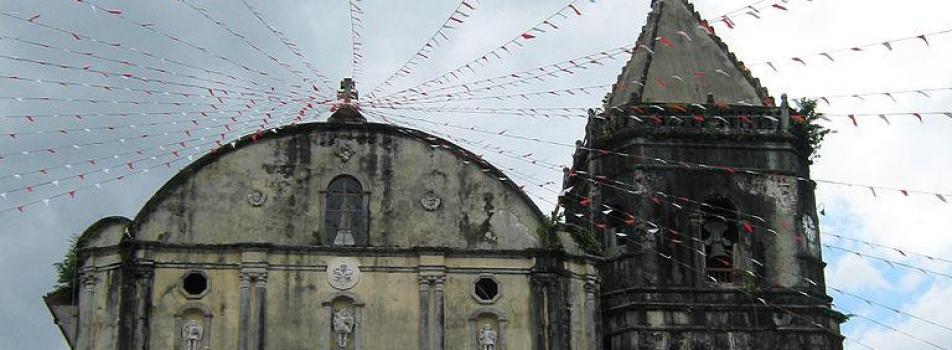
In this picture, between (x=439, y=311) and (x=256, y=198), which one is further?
(x=256, y=198)

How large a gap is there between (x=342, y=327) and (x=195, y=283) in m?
2.66

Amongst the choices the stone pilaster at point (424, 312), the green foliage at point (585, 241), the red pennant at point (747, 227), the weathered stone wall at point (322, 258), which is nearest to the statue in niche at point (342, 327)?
the weathered stone wall at point (322, 258)

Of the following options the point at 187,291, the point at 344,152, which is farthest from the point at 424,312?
the point at 187,291

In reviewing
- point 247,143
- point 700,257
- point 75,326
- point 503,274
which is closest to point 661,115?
point 700,257

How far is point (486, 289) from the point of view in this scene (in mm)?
25531

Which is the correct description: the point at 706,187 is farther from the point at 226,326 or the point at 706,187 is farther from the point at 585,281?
the point at 226,326

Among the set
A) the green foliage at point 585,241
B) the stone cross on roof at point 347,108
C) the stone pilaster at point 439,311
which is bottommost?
the stone pilaster at point 439,311

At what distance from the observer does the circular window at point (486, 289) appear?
25.4 metres

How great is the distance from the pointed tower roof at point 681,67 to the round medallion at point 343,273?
22.8ft

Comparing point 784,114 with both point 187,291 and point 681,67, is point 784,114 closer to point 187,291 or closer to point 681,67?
point 681,67

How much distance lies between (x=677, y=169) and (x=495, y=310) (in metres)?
5.11

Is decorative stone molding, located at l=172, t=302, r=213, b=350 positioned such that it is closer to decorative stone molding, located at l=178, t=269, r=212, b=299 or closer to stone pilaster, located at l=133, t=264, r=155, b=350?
decorative stone molding, located at l=178, t=269, r=212, b=299

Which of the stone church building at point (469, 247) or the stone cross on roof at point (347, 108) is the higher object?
the stone cross on roof at point (347, 108)

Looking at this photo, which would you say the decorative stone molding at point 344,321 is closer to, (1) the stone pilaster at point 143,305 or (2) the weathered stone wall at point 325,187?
(2) the weathered stone wall at point 325,187
